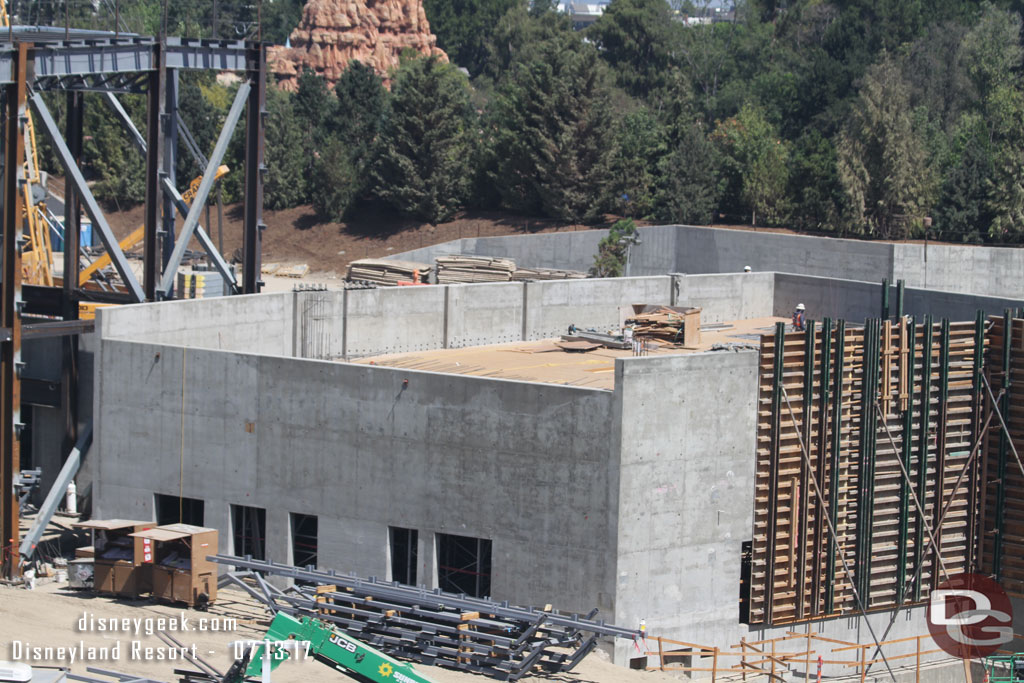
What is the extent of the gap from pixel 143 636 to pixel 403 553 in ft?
18.4

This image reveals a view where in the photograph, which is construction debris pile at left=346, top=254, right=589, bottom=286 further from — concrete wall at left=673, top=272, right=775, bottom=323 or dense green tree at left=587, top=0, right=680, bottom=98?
dense green tree at left=587, top=0, right=680, bottom=98

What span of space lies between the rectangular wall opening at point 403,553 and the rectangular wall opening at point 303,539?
1.77 meters

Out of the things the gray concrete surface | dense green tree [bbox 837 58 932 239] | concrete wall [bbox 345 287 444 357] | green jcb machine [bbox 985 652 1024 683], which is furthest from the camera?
dense green tree [bbox 837 58 932 239]

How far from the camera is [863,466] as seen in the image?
2858cm

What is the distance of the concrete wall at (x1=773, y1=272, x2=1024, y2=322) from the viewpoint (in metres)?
39.8

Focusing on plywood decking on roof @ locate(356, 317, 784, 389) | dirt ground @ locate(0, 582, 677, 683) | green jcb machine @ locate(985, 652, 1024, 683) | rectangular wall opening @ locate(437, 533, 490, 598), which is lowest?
green jcb machine @ locate(985, 652, 1024, 683)

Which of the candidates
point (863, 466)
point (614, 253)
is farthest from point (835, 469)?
point (614, 253)

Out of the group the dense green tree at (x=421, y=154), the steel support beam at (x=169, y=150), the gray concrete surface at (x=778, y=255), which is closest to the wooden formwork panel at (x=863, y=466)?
the steel support beam at (x=169, y=150)

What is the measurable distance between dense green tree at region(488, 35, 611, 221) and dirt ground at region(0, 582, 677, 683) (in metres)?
43.8

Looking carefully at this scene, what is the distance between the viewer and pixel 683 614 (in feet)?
85.5

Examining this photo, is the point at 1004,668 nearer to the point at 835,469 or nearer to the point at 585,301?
the point at 835,469

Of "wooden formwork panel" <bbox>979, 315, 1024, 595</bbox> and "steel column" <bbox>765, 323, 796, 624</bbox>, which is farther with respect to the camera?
"wooden formwork panel" <bbox>979, 315, 1024, 595</bbox>

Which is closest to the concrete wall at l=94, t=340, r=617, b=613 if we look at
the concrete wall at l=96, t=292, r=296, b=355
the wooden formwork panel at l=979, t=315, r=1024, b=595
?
the concrete wall at l=96, t=292, r=296, b=355

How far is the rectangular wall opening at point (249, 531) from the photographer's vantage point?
28500 mm
